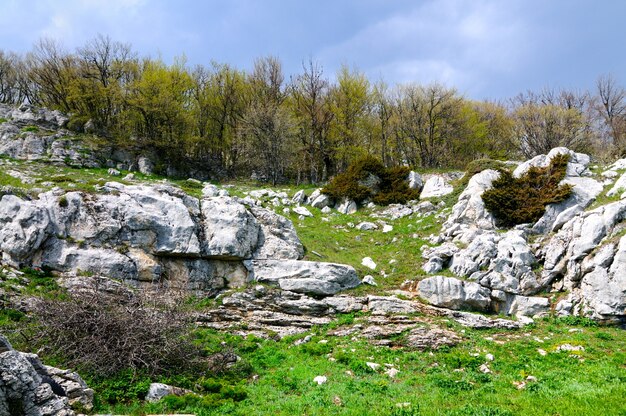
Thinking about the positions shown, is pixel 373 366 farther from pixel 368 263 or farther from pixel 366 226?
pixel 366 226

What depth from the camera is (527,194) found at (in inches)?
994

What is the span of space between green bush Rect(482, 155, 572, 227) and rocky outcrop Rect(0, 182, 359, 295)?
39.5 ft

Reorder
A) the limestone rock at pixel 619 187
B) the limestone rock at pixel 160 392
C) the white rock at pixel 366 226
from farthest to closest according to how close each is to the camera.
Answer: the white rock at pixel 366 226 < the limestone rock at pixel 619 187 < the limestone rock at pixel 160 392

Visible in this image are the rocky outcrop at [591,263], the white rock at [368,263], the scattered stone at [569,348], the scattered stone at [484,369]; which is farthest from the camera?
the white rock at [368,263]

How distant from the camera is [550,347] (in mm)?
14414

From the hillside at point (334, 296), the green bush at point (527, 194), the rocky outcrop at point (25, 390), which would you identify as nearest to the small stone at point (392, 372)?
the hillside at point (334, 296)

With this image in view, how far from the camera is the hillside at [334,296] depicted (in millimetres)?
10000

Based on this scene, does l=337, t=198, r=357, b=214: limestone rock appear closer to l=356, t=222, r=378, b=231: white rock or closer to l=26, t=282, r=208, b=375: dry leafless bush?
l=356, t=222, r=378, b=231: white rock

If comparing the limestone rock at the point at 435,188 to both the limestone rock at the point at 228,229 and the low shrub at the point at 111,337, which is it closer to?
the limestone rock at the point at 228,229

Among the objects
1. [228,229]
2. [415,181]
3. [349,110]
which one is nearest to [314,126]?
[349,110]

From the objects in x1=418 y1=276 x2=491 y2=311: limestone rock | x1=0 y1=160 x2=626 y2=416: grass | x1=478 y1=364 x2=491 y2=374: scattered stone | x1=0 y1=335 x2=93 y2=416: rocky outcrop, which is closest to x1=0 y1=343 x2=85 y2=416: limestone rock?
x1=0 y1=335 x2=93 y2=416: rocky outcrop

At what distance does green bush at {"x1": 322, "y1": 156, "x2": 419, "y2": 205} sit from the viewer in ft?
111

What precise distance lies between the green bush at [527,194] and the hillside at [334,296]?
0.55 m

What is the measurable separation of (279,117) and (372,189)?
1457 cm
